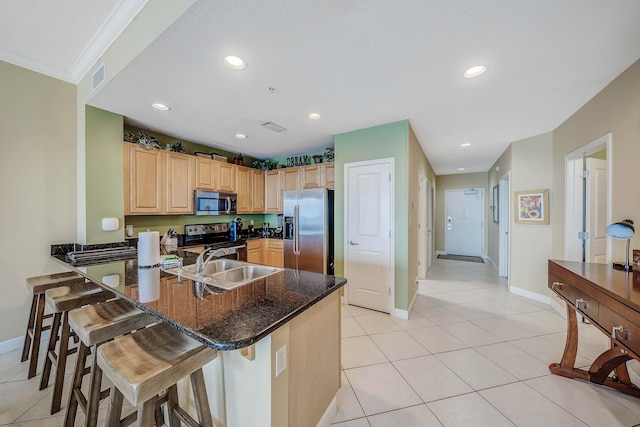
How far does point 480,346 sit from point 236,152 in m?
4.65

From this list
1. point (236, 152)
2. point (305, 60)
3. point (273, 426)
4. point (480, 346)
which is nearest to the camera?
point (273, 426)

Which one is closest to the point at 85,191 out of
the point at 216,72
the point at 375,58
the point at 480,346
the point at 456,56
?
the point at 216,72

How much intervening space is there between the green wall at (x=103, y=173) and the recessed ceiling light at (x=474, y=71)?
11.9 ft

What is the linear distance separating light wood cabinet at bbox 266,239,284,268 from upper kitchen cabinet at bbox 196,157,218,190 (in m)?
1.42

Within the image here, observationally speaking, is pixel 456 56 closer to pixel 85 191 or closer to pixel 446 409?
pixel 446 409

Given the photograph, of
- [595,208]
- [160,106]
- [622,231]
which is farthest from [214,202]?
[595,208]

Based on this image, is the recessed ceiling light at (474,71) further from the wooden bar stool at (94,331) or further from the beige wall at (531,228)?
the wooden bar stool at (94,331)

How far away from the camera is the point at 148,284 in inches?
60.7

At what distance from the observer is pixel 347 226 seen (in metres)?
3.40

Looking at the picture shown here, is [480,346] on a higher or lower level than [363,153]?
lower

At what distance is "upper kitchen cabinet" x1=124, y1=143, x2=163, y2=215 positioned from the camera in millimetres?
2926

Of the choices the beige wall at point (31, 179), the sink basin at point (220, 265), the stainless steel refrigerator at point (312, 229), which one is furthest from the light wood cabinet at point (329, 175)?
the beige wall at point (31, 179)

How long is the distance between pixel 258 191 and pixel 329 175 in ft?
5.24

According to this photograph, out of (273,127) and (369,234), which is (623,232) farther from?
(273,127)
